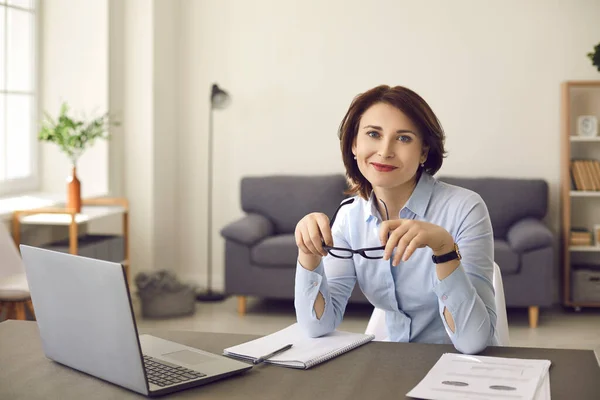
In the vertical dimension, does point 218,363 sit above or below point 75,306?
below

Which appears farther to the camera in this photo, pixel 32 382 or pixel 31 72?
pixel 31 72

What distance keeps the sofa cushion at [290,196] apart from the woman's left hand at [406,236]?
13.2ft

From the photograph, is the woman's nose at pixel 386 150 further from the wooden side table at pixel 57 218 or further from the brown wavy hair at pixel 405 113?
the wooden side table at pixel 57 218

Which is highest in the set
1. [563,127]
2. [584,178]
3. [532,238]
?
[563,127]

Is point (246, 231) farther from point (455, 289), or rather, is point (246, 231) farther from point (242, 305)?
point (455, 289)

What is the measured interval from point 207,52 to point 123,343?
4994 mm

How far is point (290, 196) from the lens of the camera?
576 cm

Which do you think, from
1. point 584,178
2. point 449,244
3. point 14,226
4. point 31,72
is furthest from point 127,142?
point 449,244

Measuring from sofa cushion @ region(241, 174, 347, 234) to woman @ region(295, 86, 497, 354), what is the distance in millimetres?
3522

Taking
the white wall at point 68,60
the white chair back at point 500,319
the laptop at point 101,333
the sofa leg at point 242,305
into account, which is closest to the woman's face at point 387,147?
the white chair back at point 500,319

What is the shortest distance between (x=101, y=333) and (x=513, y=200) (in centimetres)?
446

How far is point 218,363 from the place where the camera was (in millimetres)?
1582

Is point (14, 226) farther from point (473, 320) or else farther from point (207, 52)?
point (473, 320)

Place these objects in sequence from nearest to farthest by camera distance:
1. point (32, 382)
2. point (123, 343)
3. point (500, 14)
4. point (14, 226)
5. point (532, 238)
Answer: point (123, 343), point (32, 382), point (14, 226), point (532, 238), point (500, 14)
